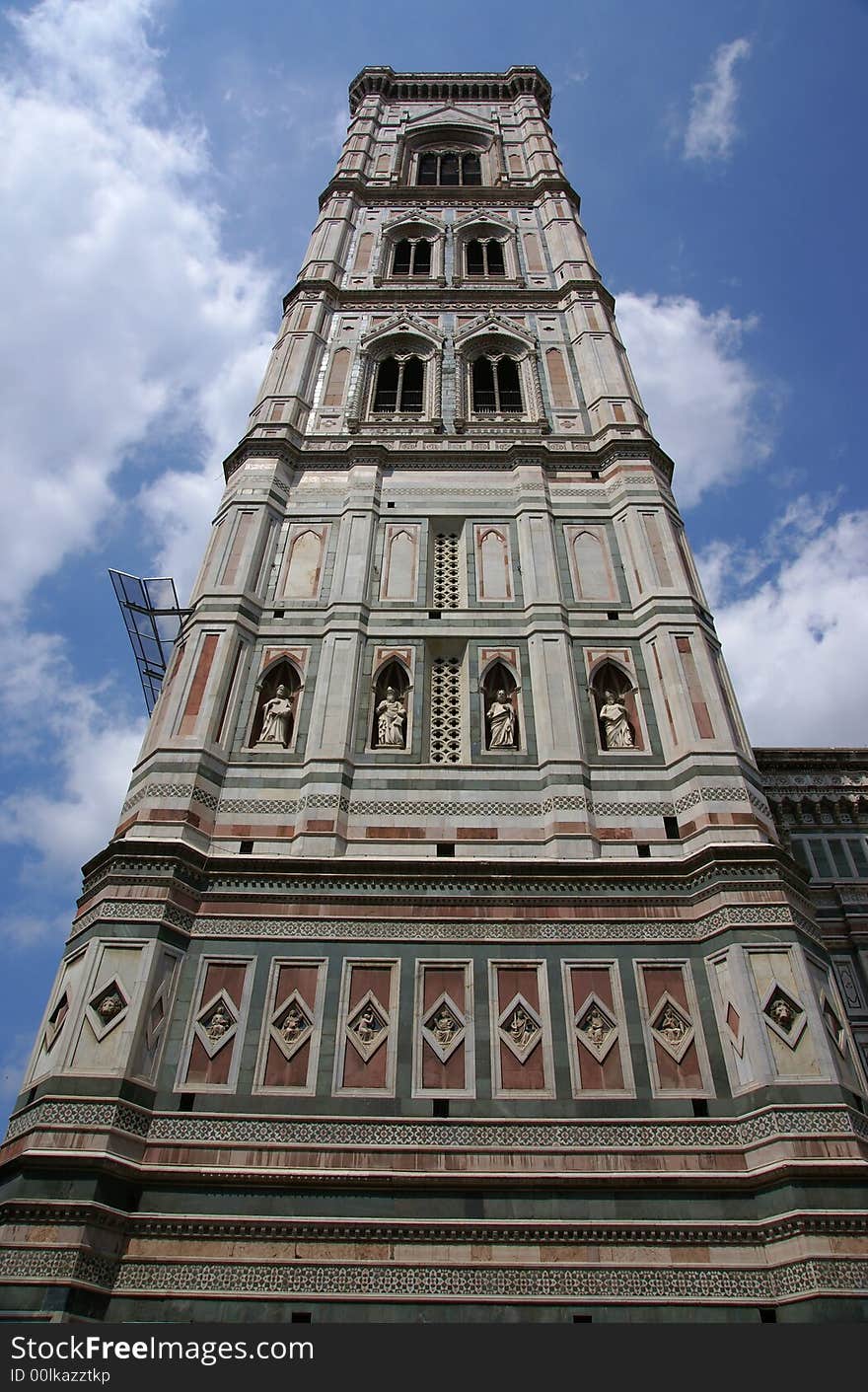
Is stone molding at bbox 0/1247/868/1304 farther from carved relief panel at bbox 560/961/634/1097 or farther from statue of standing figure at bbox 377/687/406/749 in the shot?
statue of standing figure at bbox 377/687/406/749

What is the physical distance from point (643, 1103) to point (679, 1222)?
0.87m

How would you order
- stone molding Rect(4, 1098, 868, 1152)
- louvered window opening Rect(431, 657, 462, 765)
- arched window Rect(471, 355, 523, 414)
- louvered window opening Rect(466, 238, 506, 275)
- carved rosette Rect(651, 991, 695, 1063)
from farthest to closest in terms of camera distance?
louvered window opening Rect(466, 238, 506, 275), arched window Rect(471, 355, 523, 414), louvered window opening Rect(431, 657, 462, 765), carved rosette Rect(651, 991, 695, 1063), stone molding Rect(4, 1098, 868, 1152)

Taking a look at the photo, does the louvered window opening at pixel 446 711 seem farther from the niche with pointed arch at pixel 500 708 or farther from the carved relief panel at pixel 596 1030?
the carved relief panel at pixel 596 1030

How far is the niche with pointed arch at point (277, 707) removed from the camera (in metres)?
10.7

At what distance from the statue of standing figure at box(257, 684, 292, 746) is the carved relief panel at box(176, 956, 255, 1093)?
2668mm

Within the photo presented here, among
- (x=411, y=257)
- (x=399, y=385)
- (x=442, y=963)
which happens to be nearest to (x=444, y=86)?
Answer: (x=411, y=257)

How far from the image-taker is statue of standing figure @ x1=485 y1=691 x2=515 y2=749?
35.1 ft

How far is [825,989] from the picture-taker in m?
8.50

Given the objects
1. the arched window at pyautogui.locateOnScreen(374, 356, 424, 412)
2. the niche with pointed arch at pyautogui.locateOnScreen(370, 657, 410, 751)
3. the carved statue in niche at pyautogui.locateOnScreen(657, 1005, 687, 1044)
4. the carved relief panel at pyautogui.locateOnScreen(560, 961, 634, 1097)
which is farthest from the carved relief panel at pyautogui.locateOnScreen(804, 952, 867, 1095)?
the arched window at pyautogui.locateOnScreen(374, 356, 424, 412)

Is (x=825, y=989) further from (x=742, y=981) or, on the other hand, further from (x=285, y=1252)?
(x=285, y=1252)

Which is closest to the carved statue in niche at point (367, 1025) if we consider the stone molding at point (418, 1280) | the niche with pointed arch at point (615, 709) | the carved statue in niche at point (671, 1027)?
the stone molding at point (418, 1280)

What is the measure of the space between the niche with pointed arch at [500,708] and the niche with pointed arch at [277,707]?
6.65 ft

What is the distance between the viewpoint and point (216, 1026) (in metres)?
8.29

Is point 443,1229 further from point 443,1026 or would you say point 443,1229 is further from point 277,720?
point 277,720
